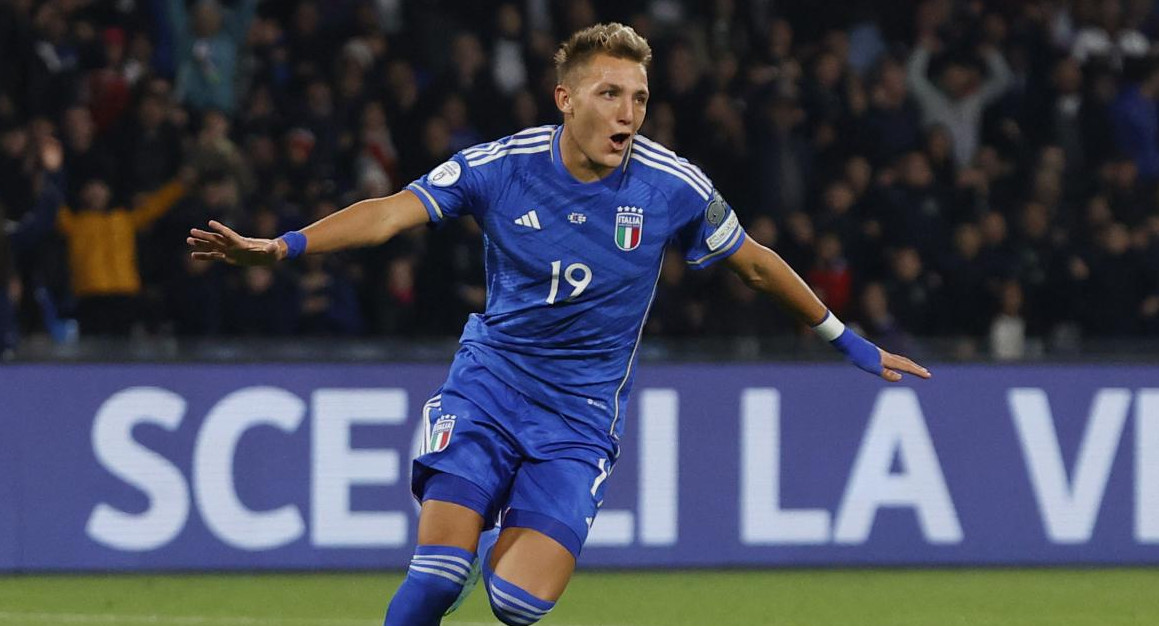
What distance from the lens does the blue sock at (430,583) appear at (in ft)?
18.5

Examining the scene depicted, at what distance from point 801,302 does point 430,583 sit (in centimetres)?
155

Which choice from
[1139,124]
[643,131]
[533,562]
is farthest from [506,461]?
[1139,124]

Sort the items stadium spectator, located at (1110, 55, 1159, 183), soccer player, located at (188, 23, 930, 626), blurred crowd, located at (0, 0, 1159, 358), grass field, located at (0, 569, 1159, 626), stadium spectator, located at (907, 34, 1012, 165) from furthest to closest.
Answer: stadium spectator, located at (1110, 55, 1159, 183), stadium spectator, located at (907, 34, 1012, 165), blurred crowd, located at (0, 0, 1159, 358), grass field, located at (0, 569, 1159, 626), soccer player, located at (188, 23, 930, 626)

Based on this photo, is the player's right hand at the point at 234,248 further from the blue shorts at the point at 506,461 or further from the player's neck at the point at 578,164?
the player's neck at the point at 578,164

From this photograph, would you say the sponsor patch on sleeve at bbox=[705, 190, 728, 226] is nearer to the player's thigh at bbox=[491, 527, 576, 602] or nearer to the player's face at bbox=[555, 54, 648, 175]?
the player's face at bbox=[555, 54, 648, 175]

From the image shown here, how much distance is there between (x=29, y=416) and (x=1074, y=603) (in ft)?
17.2

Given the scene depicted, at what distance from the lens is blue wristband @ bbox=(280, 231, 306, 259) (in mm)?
5316

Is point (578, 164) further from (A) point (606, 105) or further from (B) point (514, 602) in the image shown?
(B) point (514, 602)

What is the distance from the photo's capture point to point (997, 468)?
34.7 ft

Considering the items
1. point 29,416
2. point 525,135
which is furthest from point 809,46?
point 525,135

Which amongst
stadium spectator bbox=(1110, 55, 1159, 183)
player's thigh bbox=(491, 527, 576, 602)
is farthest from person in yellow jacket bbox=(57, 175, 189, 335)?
stadium spectator bbox=(1110, 55, 1159, 183)

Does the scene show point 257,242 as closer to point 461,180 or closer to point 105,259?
point 461,180

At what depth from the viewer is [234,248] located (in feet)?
17.0

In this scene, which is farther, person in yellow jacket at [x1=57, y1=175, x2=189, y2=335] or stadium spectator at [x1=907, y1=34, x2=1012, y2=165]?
stadium spectator at [x1=907, y1=34, x2=1012, y2=165]
